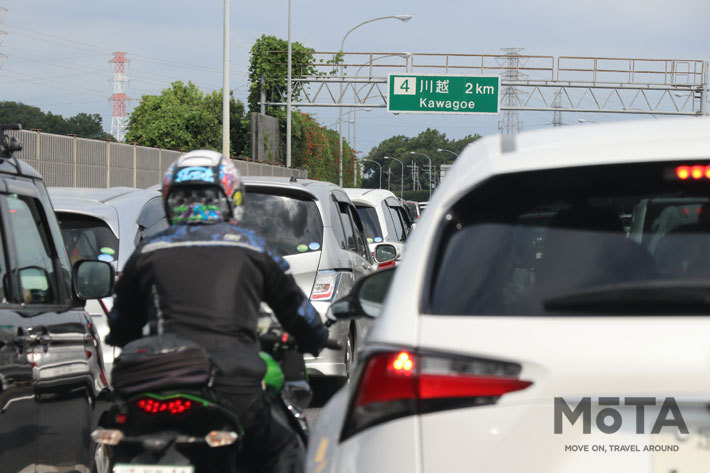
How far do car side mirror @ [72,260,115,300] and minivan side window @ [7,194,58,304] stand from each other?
0.12 m

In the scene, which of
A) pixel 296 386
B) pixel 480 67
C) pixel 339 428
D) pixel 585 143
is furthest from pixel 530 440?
pixel 480 67

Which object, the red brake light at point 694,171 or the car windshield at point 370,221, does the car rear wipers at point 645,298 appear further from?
the car windshield at point 370,221

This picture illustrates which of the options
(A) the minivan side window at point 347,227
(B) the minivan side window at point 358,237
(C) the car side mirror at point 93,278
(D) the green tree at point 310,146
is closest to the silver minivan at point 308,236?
(A) the minivan side window at point 347,227

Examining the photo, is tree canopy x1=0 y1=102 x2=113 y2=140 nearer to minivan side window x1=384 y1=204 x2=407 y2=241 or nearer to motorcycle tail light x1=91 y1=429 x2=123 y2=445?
minivan side window x1=384 y1=204 x2=407 y2=241

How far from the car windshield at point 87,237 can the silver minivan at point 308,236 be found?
3.47ft

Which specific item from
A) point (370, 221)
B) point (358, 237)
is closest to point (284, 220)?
point (358, 237)

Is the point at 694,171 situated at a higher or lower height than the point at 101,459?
higher

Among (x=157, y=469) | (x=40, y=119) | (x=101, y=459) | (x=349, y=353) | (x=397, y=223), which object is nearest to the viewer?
(x=157, y=469)

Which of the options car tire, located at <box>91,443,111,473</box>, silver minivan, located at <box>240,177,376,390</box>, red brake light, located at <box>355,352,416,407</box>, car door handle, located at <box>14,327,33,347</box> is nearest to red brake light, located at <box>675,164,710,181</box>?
red brake light, located at <box>355,352,416,407</box>

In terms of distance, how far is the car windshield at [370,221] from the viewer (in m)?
18.5

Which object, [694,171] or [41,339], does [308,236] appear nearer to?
[41,339]

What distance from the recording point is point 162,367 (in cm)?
317

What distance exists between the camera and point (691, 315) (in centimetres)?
235

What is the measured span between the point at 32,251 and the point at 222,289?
1572 mm
